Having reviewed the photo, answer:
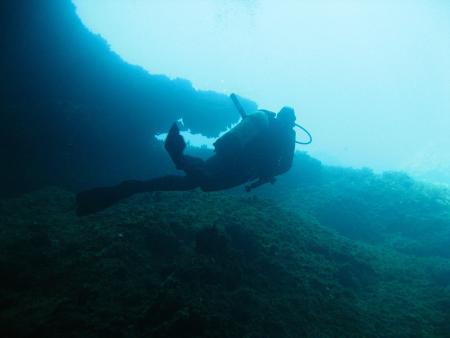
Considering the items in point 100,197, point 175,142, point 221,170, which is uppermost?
point 175,142

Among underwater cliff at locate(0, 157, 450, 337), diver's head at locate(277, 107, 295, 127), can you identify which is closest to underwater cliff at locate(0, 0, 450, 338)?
underwater cliff at locate(0, 157, 450, 337)

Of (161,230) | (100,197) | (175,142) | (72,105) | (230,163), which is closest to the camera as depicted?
(175,142)

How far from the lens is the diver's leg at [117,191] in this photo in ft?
18.7

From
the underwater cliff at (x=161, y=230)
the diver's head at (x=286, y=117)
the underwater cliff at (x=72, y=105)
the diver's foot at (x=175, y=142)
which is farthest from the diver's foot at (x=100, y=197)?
Result: the underwater cliff at (x=72, y=105)

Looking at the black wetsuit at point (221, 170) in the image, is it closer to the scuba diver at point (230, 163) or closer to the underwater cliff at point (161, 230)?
the scuba diver at point (230, 163)

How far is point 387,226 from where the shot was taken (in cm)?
1488

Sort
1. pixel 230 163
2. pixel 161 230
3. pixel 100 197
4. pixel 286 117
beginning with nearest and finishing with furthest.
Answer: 1. pixel 100 197
2. pixel 230 163
3. pixel 286 117
4. pixel 161 230

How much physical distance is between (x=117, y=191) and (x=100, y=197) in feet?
0.97

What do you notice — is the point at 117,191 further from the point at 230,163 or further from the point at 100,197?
the point at 230,163

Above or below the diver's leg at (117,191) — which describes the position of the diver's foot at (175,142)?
above

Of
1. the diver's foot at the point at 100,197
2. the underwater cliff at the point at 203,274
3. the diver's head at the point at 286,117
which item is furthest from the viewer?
the diver's head at the point at 286,117

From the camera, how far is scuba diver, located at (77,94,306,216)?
568 cm

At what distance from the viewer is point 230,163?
583cm

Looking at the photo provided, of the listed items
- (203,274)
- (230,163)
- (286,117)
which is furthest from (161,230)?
(286,117)
